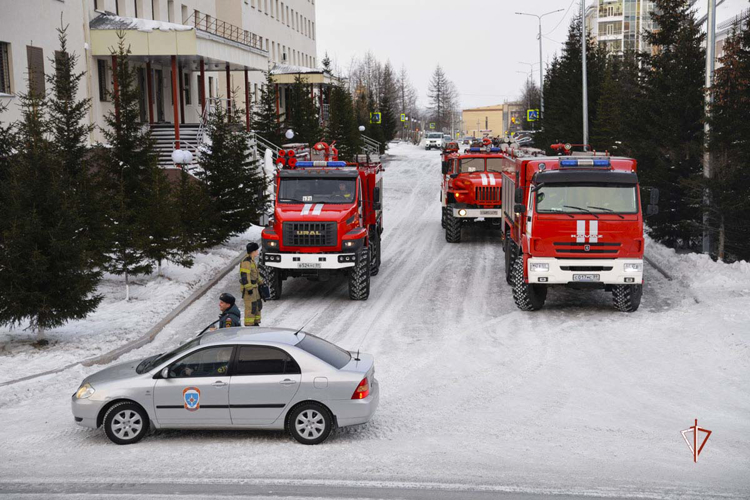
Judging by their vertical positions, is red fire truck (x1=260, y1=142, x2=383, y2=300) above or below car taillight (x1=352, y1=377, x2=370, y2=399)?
above

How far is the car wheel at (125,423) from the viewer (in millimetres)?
10055

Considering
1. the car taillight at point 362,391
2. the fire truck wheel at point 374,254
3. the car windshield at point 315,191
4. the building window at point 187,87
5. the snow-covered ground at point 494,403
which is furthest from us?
the building window at point 187,87

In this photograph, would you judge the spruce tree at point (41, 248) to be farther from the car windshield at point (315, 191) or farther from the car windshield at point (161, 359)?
the car windshield at point (315, 191)

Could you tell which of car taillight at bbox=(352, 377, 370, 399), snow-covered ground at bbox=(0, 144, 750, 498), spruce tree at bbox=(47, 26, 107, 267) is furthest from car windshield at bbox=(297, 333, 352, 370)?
spruce tree at bbox=(47, 26, 107, 267)

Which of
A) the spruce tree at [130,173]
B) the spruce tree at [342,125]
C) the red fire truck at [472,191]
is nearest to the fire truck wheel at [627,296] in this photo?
the red fire truck at [472,191]

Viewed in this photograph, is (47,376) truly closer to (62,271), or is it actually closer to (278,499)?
(62,271)

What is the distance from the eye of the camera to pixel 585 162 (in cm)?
1719

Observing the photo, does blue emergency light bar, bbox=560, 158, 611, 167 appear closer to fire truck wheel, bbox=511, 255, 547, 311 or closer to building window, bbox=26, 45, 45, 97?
fire truck wheel, bbox=511, 255, 547, 311

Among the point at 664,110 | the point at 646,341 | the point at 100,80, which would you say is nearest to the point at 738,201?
the point at 664,110

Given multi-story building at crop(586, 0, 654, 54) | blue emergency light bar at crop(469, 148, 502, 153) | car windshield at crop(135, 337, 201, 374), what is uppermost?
multi-story building at crop(586, 0, 654, 54)

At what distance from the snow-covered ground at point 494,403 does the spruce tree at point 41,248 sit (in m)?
1.32

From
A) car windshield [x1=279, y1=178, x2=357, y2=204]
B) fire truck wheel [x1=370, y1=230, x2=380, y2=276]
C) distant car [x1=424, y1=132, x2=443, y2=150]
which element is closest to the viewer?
car windshield [x1=279, y1=178, x2=357, y2=204]

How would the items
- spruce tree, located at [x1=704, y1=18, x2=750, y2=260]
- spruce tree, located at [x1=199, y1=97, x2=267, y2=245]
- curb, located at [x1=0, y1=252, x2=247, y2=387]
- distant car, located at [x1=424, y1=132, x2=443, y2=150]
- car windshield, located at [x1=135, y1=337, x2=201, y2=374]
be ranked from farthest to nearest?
distant car, located at [x1=424, y1=132, x2=443, y2=150], spruce tree, located at [x1=199, y1=97, x2=267, y2=245], spruce tree, located at [x1=704, y1=18, x2=750, y2=260], curb, located at [x1=0, y1=252, x2=247, y2=387], car windshield, located at [x1=135, y1=337, x2=201, y2=374]

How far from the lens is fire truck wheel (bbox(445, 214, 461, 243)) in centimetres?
2731
